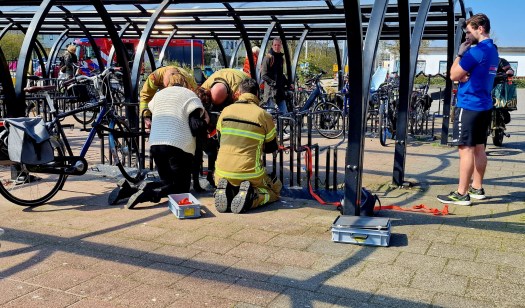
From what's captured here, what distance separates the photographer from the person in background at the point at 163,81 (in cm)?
592

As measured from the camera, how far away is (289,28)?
46.0 feet

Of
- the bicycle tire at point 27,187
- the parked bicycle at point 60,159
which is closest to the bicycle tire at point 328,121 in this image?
the parked bicycle at point 60,159

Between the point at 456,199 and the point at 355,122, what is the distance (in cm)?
178

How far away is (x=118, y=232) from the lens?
4676mm

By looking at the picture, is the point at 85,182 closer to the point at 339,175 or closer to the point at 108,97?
the point at 108,97

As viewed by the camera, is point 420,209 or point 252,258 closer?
point 252,258

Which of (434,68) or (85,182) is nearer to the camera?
(85,182)

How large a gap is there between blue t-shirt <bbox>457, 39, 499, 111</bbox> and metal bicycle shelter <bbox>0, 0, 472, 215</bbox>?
0.83 meters

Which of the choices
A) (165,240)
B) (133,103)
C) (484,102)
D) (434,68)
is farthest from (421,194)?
(434,68)

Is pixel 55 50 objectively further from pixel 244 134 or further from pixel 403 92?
A: pixel 403 92

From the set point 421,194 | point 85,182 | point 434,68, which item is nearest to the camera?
point 421,194

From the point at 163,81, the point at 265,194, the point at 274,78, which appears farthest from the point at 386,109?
the point at 265,194

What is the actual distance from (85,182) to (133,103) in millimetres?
1225

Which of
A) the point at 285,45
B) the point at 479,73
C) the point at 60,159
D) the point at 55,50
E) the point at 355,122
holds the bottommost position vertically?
the point at 60,159
